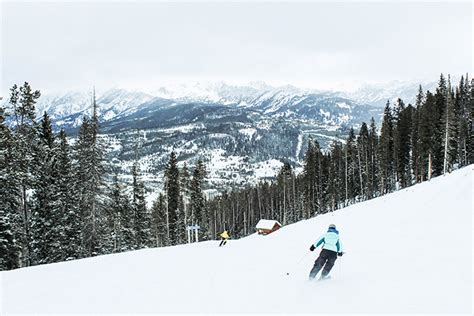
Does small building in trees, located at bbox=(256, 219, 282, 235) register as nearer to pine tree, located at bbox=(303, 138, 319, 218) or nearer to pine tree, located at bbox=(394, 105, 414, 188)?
pine tree, located at bbox=(303, 138, 319, 218)

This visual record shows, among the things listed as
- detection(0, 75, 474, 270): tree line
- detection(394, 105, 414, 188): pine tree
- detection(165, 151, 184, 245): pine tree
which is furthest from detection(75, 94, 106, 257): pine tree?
detection(394, 105, 414, 188): pine tree

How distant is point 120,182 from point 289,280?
38597 mm

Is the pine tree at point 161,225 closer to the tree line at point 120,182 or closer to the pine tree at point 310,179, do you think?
the tree line at point 120,182

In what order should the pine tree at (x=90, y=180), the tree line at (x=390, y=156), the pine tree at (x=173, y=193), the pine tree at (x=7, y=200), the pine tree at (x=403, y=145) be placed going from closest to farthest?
1. the pine tree at (x=7, y=200)
2. the pine tree at (x=90, y=180)
3. the pine tree at (x=173, y=193)
4. the tree line at (x=390, y=156)
5. the pine tree at (x=403, y=145)

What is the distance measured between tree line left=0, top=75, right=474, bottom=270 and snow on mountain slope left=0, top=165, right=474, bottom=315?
9.64 m

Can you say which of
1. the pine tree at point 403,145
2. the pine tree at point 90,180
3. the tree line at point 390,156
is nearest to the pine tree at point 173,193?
the pine tree at point 90,180

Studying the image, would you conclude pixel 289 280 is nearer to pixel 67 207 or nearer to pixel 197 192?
pixel 67 207

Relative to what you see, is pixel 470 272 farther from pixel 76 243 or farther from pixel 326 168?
pixel 326 168

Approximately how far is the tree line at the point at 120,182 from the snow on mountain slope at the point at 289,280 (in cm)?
964

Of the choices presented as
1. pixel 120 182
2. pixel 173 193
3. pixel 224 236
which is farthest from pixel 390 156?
pixel 120 182

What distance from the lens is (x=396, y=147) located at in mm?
57812

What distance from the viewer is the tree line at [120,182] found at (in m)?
25.7

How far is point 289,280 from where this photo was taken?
481 inches

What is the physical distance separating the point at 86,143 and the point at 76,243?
877cm
